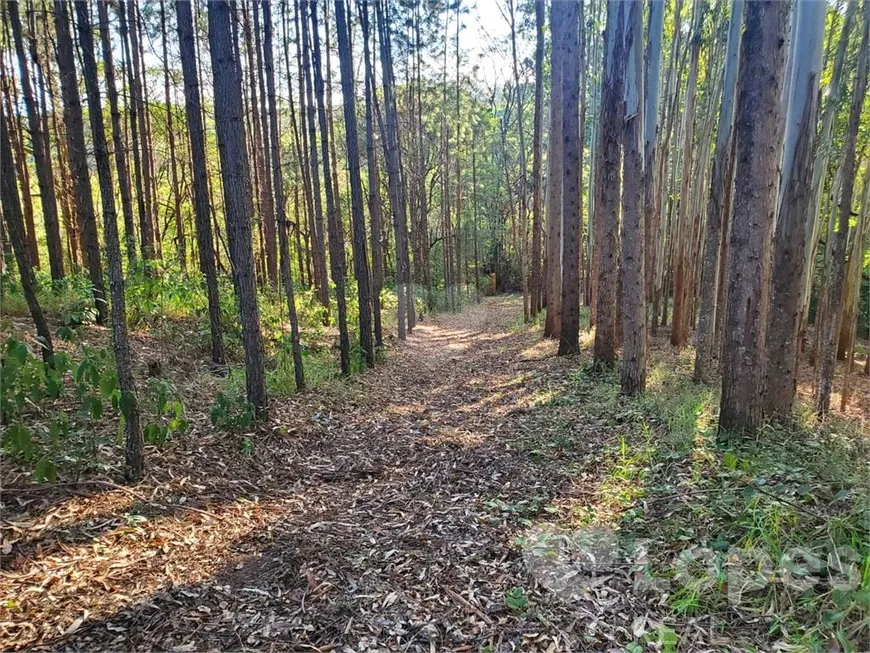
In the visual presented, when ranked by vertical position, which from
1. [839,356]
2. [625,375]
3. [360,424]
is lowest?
[839,356]

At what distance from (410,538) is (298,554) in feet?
2.50

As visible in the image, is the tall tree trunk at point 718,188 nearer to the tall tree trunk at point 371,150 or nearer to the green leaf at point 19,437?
the tall tree trunk at point 371,150

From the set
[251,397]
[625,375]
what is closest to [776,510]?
[625,375]

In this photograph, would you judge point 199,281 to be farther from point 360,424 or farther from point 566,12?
point 566,12

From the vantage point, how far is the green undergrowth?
219cm

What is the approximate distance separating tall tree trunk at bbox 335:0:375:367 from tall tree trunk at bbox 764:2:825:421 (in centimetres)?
586

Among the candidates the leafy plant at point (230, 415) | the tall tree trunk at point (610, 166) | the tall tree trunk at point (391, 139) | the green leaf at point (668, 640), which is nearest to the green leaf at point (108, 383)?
the leafy plant at point (230, 415)

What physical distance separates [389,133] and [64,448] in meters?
10.3

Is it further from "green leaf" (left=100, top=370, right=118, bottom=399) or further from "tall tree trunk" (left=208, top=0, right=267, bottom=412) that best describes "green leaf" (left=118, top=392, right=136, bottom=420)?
"tall tree trunk" (left=208, top=0, right=267, bottom=412)

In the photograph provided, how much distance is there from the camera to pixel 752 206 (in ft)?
12.8

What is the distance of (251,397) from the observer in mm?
5141

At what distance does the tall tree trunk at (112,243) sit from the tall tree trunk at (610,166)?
6155mm

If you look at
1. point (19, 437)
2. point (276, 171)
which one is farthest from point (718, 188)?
point (19, 437)

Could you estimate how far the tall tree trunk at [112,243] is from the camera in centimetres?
307
